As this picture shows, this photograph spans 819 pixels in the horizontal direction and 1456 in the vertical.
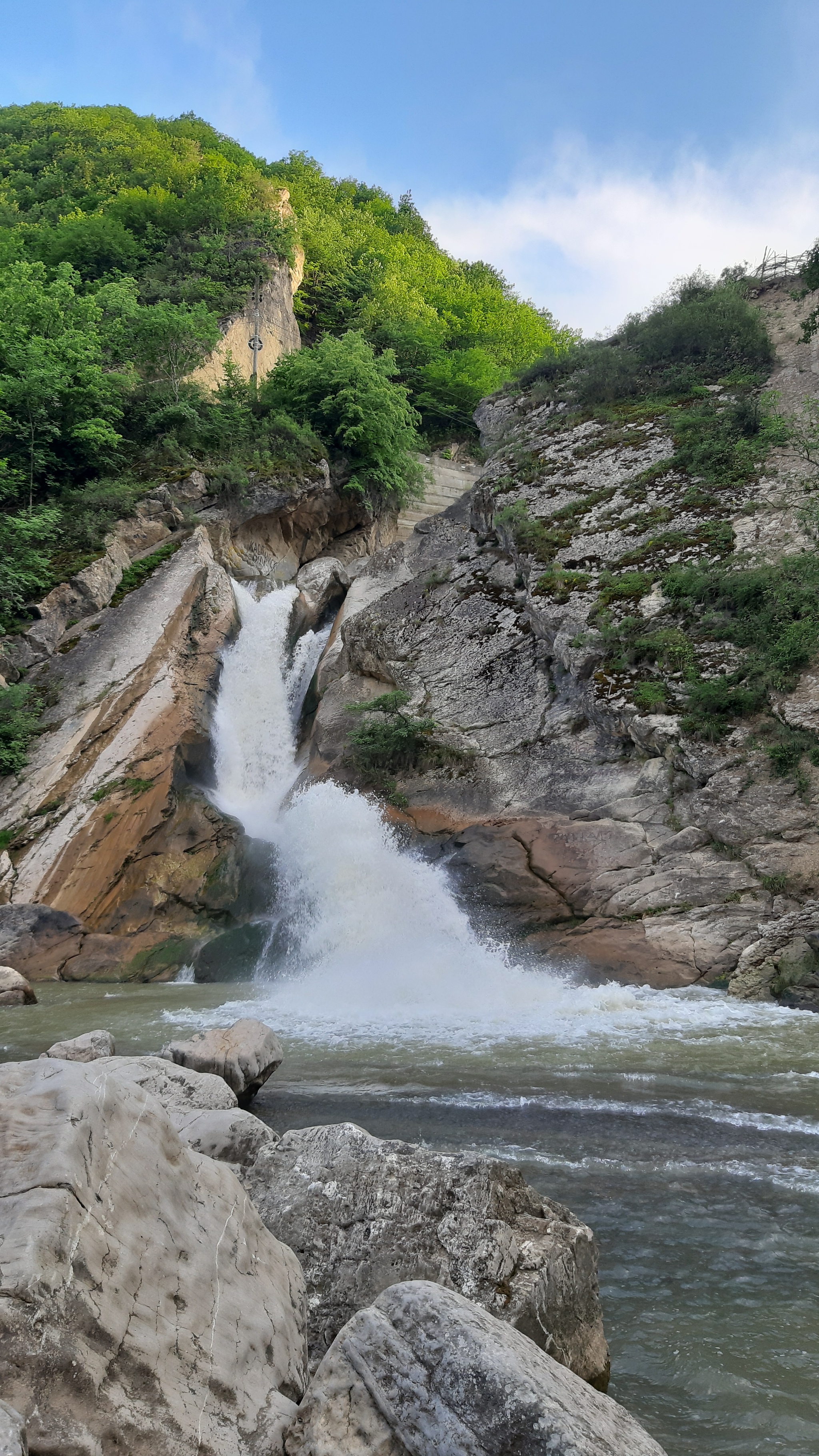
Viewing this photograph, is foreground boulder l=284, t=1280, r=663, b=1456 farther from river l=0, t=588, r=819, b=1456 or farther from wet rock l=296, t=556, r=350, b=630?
wet rock l=296, t=556, r=350, b=630

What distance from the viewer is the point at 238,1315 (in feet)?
9.74

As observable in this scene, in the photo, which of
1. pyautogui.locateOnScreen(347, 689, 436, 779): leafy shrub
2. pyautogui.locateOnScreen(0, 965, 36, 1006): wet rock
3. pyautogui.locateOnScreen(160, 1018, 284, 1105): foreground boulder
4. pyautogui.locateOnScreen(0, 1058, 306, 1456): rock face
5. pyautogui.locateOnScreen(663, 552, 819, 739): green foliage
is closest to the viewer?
pyautogui.locateOnScreen(0, 1058, 306, 1456): rock face

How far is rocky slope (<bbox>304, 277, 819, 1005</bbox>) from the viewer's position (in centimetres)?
1287

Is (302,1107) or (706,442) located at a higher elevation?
(706,442)

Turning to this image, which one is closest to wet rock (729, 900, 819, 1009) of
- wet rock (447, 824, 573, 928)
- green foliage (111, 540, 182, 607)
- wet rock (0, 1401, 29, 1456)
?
wet rock (447, 824, 573, 928)

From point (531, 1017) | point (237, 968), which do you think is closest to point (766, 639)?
point (531, 1017)

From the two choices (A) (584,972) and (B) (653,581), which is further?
Result: (B) (653,581)

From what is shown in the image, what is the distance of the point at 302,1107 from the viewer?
23.6ft

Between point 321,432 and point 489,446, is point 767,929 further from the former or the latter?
point 321,432

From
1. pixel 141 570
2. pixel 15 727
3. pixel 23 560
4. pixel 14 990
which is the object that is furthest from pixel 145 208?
pixel 14 990

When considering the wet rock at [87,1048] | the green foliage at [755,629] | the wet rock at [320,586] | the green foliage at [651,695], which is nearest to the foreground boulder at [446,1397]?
the wet rock at [87,1048]

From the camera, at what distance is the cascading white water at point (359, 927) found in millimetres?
11109

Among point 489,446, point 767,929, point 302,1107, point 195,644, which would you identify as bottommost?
point 302,1107

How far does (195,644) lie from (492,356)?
2684 centimetres
